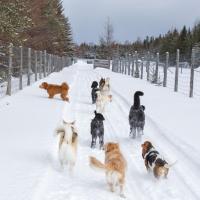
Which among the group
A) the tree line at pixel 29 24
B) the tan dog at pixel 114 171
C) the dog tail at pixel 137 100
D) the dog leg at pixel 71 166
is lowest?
the dog leg at pixel 71 166

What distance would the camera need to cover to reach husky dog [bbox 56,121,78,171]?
23.5ft

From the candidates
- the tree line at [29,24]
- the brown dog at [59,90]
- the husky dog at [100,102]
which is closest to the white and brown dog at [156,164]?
the husky dog at [100,102]

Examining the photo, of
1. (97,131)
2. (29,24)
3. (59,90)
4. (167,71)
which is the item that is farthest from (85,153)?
(167,71)

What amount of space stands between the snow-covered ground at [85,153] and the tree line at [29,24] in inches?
230

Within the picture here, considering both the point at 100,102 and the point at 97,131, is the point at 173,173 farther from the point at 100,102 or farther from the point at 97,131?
the point at 100,102

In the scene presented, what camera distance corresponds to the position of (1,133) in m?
10.0

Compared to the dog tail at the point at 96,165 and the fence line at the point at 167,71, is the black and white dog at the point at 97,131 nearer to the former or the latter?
the dog tail at the point at 96,165

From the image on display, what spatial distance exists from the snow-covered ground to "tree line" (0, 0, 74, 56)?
5.84 metres

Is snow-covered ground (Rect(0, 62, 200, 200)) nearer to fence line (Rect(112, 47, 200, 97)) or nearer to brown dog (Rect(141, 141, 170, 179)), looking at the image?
brown dog (Rect(141, 141, 170, 179))

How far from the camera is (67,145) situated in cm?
721

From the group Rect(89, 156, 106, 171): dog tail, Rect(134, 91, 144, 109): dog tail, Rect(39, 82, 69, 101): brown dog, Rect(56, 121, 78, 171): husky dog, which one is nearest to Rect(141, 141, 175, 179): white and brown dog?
Rect(89, 156, 106, 171): dog tail

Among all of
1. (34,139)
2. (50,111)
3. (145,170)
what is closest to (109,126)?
(50,111)

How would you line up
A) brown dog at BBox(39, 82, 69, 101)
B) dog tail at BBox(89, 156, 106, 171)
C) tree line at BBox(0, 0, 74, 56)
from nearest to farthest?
dog tail at BBox(89, 156, 106, 171)
brown dog at BBox(39, 82, 69, 101)
tree line at BBox(0, 0, 74, 56)

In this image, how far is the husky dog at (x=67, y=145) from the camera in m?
7.17
